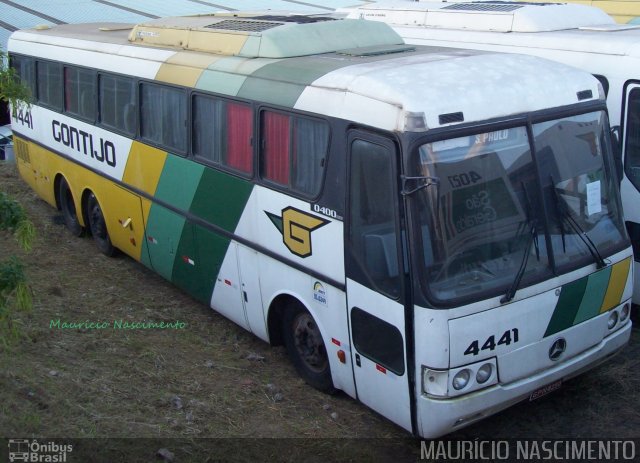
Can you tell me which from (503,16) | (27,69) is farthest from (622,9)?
(27,69)

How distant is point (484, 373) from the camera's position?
549cm

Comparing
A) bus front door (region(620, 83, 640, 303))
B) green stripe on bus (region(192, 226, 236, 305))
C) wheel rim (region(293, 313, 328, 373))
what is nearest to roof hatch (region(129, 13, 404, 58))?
green stripe on bus (region(192, 226, 236, 305))

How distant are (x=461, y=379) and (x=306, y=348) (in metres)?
1.86

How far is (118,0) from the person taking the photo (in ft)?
67.9

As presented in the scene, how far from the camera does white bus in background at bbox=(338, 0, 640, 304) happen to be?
768cm

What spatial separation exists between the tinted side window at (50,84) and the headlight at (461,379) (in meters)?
7.35

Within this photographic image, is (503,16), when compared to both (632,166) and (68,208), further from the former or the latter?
(68,208)

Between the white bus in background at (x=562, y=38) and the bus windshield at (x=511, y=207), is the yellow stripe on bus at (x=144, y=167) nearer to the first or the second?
the white bus in background at (x=562, y=38)

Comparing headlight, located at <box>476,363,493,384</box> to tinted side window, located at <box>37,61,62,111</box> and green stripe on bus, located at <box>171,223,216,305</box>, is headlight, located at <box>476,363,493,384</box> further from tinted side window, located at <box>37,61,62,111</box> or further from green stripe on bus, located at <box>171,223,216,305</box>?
tinted side window, located at <box>37,61,62,111</box>

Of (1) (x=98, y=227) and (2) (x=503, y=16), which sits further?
(1) (x=98, y=227)

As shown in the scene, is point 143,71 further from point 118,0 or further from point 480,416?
point 118,0

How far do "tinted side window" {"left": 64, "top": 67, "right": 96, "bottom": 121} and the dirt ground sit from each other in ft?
8.81

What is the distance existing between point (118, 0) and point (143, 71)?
516 inches

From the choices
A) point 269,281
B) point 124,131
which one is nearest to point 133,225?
point 124,131
